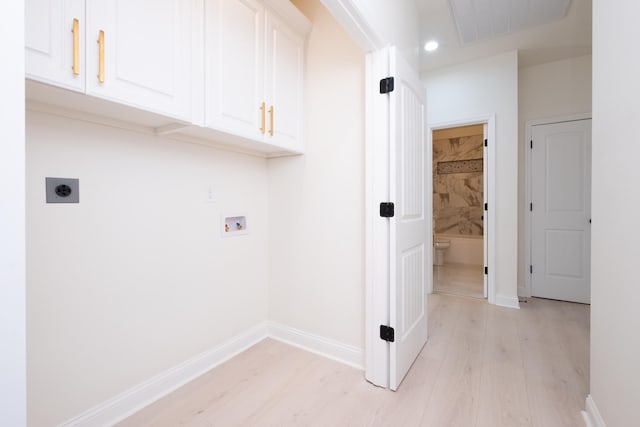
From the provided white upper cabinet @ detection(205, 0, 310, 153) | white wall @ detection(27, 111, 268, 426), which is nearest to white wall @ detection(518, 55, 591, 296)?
white upper cabinet @ detection(205, 0, 310, 153)

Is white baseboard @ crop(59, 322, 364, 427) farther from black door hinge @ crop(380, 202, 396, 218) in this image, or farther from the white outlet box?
black door hinge @ crop(380, 202, 396, 218)

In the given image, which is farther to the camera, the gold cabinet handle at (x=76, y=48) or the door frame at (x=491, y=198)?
the door frame at (x=491, y=198)

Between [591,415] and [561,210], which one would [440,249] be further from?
[591,415]

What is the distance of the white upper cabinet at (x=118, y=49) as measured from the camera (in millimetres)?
1002

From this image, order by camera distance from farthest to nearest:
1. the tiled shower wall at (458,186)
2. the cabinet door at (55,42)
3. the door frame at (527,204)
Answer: the tiled shower wall at (458,186) < the door frame at (527,204) < the cabinet door at (55,42)

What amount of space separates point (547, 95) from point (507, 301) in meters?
2.42

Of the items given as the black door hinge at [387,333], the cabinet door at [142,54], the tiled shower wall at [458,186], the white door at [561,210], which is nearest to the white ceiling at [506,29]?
the white door at [561,210]

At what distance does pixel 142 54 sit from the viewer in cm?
126

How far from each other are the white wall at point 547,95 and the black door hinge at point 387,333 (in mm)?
2673

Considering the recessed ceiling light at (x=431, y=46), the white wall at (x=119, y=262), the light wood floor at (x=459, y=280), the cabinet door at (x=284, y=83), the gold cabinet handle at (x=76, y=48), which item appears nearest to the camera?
the gold cabinet handle at (x=76, y=48)

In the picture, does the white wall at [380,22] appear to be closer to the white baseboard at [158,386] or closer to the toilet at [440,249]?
the white baseboard at [158,386]

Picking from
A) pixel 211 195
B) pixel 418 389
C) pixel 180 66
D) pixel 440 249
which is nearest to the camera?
pixel 180 66

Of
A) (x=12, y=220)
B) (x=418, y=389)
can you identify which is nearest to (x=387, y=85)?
(x=12, y=220)

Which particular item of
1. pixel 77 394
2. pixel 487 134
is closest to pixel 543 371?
pixel 487 134
